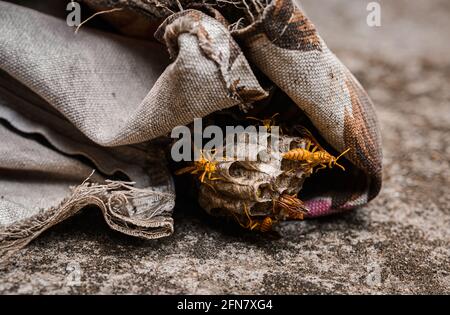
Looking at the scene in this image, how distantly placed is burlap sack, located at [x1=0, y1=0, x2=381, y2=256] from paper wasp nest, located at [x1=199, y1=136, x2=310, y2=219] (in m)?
0.07

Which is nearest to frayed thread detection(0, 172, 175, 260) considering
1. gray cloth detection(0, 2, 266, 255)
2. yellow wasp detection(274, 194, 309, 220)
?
gray cloth detection(0, 2, 266, 255)

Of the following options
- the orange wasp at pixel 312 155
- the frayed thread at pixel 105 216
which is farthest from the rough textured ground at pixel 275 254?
the orange wasp at pixel 312 155

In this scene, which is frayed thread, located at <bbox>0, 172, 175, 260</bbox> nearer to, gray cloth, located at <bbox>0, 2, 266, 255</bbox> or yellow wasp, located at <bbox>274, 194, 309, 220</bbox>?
gray cloth, located at <bbox>0, 2, 266, 255</bbox>

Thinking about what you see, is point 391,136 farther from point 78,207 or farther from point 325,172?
point 78,207

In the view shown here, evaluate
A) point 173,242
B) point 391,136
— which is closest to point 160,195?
point 173,242

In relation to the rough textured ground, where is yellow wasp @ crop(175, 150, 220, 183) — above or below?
above

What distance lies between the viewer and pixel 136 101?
91cm

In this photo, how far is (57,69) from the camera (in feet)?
2.83

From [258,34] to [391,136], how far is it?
0.77 meters

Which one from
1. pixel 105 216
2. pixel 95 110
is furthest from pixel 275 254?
pixel 95 110

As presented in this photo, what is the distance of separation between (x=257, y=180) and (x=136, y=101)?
0.27 metres

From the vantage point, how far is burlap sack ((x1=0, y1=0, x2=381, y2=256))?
753mm
